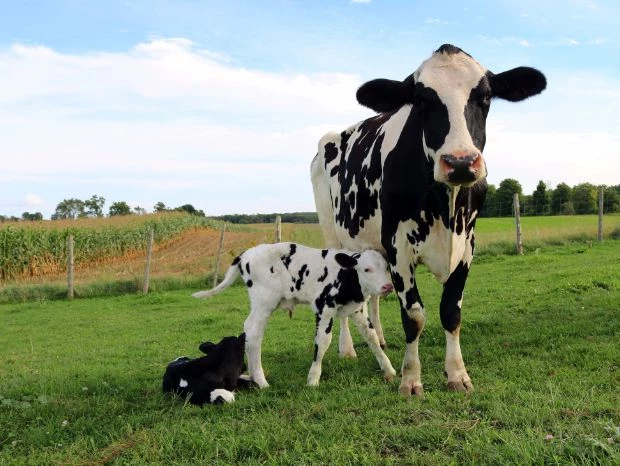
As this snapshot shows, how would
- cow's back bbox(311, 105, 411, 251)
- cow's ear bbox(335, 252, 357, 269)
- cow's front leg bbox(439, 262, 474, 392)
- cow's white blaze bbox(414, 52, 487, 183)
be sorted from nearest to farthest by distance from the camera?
1. cow's white blaze bbox(414, 52, 487, 183)
2. cow's front leg bbox(439, 262, 474, 392)
3. cow's ear bbox(335, 252, 357, 269)
4. cow's back bbox(311, 105, 411, 251)

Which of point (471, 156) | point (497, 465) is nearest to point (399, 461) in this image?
point (497, 465)

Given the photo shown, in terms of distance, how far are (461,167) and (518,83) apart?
72.1 inches

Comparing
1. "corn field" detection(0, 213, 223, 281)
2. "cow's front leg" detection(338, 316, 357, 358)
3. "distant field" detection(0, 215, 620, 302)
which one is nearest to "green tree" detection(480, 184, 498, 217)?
"distant field" detection(0, 215, 620, 302)

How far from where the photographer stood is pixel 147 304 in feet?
54.3

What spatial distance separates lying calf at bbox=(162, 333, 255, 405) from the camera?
5.72m

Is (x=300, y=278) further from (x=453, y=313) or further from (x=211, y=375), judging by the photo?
(x=453, y=313)

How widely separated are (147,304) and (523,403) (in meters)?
13.5

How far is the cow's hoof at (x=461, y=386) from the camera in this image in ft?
17.6

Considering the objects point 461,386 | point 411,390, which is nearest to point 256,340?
point 411,390

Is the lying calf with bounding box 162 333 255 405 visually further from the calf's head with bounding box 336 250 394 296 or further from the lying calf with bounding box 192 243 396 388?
the calf's head with bounding box 336 250 394 296

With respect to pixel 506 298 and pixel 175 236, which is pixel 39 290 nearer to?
pixel 506 298

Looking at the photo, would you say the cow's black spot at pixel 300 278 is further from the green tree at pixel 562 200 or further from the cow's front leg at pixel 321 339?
the green tree at pixel 562 200

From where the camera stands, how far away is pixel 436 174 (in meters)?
4.46

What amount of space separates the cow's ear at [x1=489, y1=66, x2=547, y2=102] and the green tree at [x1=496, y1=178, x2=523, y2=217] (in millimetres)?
58174
